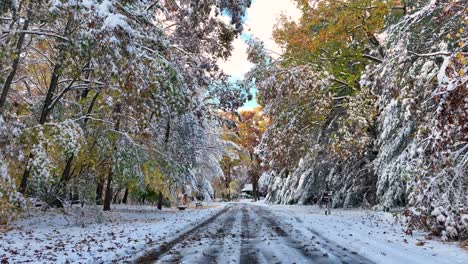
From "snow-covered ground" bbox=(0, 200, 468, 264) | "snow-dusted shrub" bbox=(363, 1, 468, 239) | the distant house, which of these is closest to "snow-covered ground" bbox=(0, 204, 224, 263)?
"snow-covered ground" bbox=(0, 200, 468, 264)

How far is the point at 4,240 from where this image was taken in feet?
32.7

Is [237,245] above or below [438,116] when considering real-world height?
below

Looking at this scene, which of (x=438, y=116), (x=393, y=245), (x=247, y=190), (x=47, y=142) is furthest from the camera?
(x=247, y=190)

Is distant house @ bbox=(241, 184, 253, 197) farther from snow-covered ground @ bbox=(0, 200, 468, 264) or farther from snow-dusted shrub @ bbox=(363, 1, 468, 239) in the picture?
snow-dusted shrub @ bbox=(363, 1, 468, 239)

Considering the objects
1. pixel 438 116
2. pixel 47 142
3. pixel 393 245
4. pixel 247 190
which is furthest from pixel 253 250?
pixel 247 190

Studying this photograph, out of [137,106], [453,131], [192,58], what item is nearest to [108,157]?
[192,58]

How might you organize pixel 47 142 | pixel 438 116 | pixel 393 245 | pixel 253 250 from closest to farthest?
pixel 438 116
pixel 253 250
pixel 393 245
pixel 47 142

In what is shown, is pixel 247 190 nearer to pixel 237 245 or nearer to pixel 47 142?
pixel 47 142

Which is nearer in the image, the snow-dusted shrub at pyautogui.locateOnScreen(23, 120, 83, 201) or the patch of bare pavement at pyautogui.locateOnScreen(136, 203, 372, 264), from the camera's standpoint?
the patch of bare pavement at pyautogui.locateOnScreen(136, 203, 372, 264)

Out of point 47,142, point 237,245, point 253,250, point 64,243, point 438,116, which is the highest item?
point 47,142

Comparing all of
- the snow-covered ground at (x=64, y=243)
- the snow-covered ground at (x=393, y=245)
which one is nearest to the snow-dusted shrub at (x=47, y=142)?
the snow-covered ground at (x=64, y=243)

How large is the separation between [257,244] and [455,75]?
16.8 ft

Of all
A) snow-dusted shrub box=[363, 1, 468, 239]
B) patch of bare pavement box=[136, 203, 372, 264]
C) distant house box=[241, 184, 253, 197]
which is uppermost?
distant house box=[241, 184, 253, 197]

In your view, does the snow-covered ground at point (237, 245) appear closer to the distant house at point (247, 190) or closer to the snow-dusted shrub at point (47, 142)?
the snow-dusted shrub at point (47, 142)
